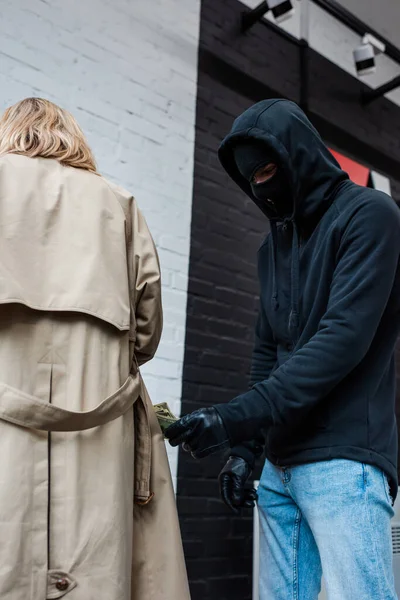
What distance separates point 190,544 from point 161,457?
1236 mm

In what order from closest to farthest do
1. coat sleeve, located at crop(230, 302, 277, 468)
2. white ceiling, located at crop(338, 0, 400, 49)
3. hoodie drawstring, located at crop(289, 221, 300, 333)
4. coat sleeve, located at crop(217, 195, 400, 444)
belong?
1. coat sleeve, located at crop(217, 195, 400, 444)
2. hoodie drawstring, located at crop(289, 221, 300, 333)
3. coat sleeve, located at crop(230, 302, 277, 468)
4. white ceiling, located at crop(338, 0, 400, 49)

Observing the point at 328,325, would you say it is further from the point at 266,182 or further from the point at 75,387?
the point at 75,387

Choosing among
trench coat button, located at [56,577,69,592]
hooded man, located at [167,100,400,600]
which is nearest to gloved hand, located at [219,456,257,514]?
hooded man, located at [167,100,400,600]

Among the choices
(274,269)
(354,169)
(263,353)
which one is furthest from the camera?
(354,169)

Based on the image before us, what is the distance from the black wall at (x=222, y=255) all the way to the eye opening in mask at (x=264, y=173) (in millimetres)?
1228

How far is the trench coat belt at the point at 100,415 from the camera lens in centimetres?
116

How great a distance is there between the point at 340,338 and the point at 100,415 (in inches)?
19.2

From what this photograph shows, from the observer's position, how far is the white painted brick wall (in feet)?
7.88

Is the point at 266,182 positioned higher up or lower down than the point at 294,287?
higher up

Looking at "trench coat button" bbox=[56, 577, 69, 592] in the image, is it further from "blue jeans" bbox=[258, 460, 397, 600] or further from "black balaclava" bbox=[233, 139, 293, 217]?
"black balaclava" bbox=[233, 139, 293, 217]

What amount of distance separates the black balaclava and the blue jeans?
616 millimetres

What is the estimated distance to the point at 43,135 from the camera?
1.44 metres

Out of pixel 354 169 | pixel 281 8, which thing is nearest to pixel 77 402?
pixel 281 8

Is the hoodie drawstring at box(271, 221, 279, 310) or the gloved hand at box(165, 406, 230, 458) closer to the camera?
the gloved hand at box(165, 406, 230, 458)
